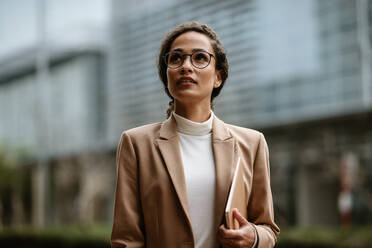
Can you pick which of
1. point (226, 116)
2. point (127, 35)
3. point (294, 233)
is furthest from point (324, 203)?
point (127, 35)

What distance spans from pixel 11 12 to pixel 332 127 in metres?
12.4

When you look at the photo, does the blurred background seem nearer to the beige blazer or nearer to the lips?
the beige blazer

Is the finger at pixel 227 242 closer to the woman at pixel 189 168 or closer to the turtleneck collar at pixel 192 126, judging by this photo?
the woman at pixel 189 168

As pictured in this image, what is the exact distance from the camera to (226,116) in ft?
41.7

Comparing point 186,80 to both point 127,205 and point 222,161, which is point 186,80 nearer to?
point 222,161

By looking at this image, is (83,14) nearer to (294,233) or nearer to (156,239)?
(294,233)

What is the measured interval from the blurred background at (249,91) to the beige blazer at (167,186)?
624 cm

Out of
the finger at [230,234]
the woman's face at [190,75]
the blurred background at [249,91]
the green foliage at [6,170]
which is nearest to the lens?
the finger at [230,234]

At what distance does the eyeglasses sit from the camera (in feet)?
5.19

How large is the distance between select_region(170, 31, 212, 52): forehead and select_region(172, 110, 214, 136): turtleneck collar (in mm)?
215

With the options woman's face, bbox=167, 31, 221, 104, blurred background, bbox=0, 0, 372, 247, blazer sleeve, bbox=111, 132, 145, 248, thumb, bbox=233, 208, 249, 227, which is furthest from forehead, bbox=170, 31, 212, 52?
blurred background, bbox=0, 0, 372, 247

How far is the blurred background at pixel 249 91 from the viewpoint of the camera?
1141 cm

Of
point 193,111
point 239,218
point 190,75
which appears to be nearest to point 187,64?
point 190,75

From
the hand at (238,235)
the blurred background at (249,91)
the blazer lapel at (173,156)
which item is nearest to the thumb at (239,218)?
the hand at (238,235)
